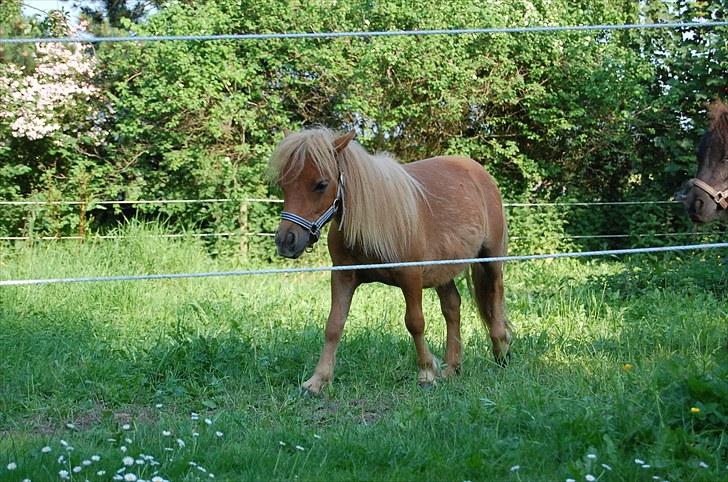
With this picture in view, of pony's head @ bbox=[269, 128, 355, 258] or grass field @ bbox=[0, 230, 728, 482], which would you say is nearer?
grass field @ bbox=[0, 230, 728, 482]

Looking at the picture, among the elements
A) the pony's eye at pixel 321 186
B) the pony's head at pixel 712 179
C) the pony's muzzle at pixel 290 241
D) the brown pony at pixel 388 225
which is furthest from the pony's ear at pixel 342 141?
the pony's head at pixel 712 179

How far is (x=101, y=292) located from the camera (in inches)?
336

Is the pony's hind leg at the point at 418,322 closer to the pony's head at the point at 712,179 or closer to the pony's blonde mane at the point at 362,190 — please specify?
the pony's blonde mane at the point at 362,190

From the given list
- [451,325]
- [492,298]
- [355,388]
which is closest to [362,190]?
[355,388]

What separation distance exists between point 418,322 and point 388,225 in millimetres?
760

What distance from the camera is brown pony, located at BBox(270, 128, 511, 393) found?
5.53 meters

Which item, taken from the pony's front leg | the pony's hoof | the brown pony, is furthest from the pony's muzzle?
the pony's hoof

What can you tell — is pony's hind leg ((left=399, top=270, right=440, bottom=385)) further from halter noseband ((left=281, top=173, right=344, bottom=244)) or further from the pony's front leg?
halter noseband ((left=281, top=173, right=344, bottom=244))

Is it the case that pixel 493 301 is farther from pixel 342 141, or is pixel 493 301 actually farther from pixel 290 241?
pixel 290 241

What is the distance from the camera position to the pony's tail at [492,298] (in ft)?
22.6

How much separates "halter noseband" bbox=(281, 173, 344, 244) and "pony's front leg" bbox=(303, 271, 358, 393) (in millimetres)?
498

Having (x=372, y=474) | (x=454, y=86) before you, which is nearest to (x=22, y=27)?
(x=454, y=86)

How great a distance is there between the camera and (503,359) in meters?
6.67

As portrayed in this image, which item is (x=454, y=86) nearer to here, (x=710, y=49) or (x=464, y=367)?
(x=710, y=49)
